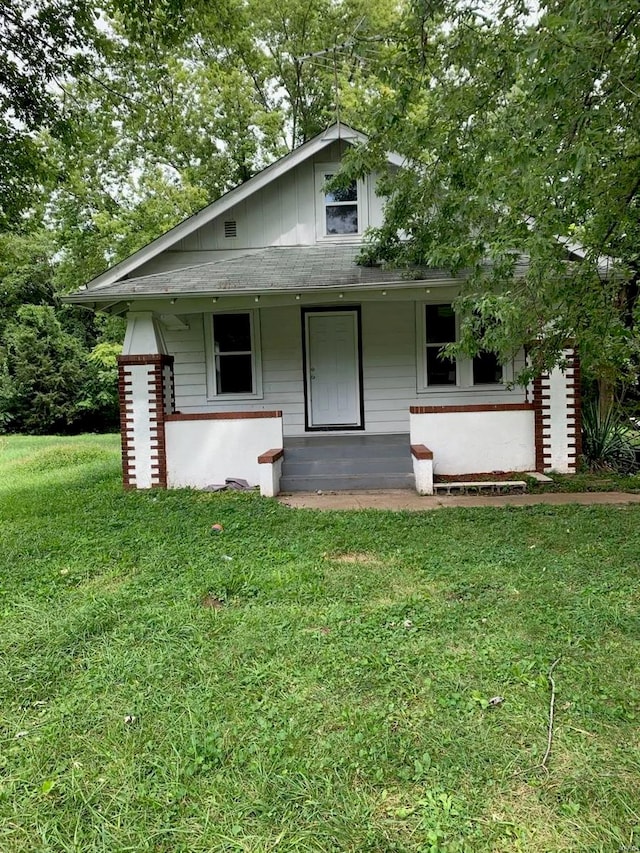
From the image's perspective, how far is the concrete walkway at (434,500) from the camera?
6.68 metres

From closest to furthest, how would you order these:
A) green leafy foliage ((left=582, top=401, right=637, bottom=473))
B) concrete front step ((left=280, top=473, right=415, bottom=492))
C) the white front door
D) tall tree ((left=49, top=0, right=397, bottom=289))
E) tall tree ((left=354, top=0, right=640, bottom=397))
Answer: tall tree ((left=354, top=0, right=640, bottom=397)) → concrete front step ((left=280, top=473, right=415, bottom=492)) → green leafy foliage ((left=582, top=401, right=637, bottom=473)) → the white front door → tall tree ((left=49, top=0, right=397, bottom=289))

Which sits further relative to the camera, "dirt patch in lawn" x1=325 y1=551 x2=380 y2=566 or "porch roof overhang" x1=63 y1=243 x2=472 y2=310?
"porch roof overhang" x1=63 y1=243 x2=472 y2=310

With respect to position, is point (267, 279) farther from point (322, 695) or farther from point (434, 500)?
point (322, 695)

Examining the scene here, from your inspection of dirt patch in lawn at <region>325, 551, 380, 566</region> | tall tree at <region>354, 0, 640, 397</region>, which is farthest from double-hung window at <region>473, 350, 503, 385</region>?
dirt patch in lawn at <region>325, 551, 380, 566</region>

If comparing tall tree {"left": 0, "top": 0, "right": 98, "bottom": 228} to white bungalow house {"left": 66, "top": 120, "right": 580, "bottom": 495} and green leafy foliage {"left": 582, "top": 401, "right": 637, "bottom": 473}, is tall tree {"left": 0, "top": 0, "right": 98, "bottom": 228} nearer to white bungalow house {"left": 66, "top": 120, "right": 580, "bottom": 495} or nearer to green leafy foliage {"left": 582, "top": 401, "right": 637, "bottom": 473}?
white bungalow house {"left": 66, "top": 120, "right": 580, "bottom": 495}

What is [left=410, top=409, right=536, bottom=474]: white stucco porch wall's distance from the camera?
800 cm

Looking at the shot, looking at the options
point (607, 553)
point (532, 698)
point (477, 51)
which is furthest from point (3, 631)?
point (477, 51)

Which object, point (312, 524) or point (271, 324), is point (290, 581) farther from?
point (271, 324)

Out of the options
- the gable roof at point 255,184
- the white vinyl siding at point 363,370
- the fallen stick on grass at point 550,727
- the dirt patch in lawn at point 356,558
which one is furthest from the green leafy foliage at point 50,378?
the fallen stick on grass at point 550,727

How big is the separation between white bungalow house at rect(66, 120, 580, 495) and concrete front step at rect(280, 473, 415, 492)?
0.03 meters

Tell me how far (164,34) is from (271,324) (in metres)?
4.53

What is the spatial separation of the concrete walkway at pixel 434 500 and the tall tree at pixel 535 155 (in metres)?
1.88

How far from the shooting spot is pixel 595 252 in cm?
475

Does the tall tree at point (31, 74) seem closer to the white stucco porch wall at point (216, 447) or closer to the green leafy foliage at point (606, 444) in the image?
the white stucco porch wall at point (216, 447)
